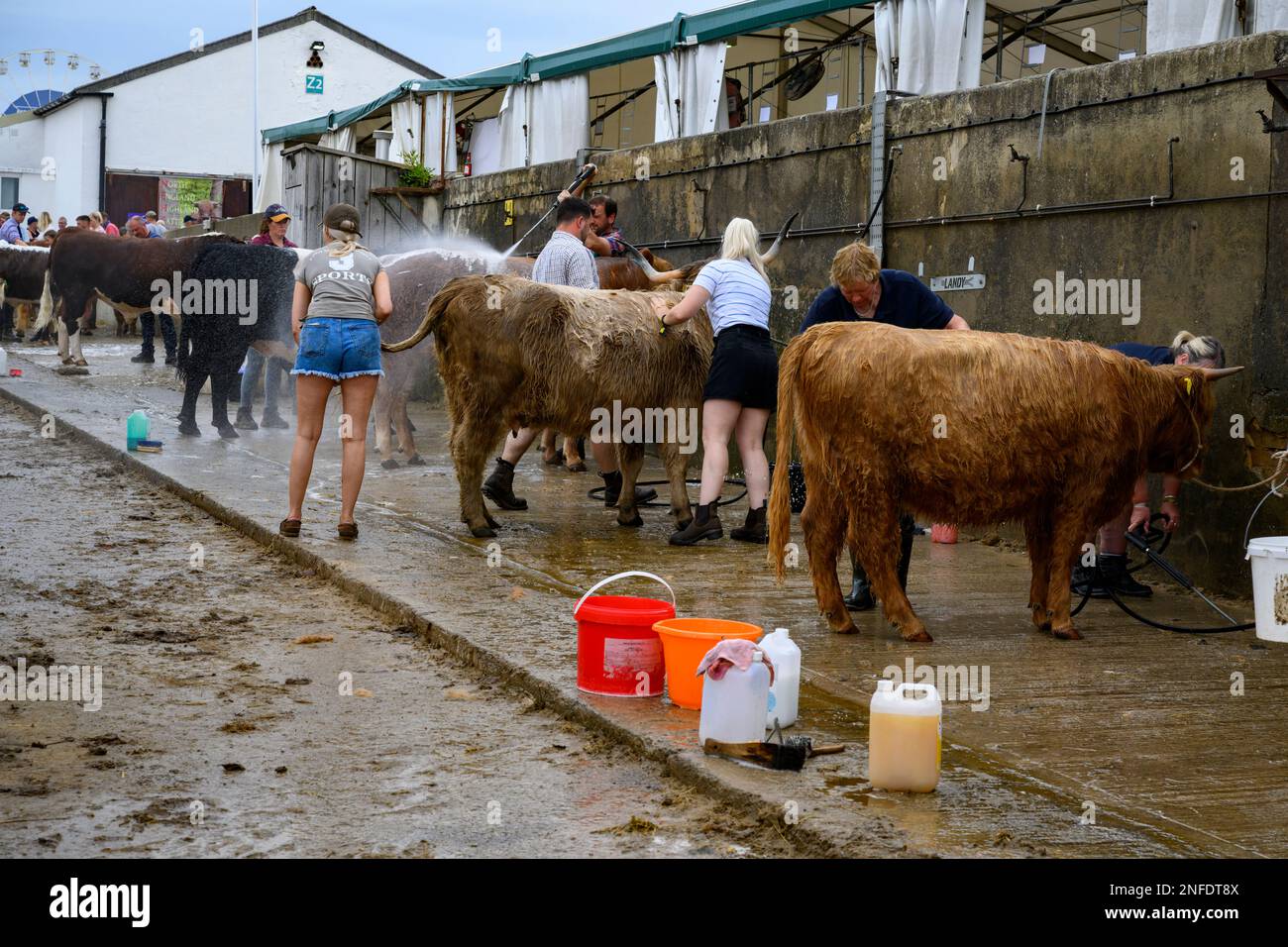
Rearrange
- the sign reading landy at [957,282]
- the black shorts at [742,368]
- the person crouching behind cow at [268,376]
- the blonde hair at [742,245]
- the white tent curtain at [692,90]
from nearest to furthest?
1. the black shorts at [742,368]
2. the blonde hair at [742,245]
3. the sign reading landy at [957,282]
4. the white tent curtain at [692,90]
5. the person crouching behind cow at [268,376]

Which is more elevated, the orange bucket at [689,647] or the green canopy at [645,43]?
the green canopy at [645,43]

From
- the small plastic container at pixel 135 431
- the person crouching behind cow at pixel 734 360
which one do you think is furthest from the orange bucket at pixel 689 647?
the small plastic container at pixel 135 431

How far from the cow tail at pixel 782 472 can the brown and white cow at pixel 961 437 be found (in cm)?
1

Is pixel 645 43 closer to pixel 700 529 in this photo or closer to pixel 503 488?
pixel 503 488

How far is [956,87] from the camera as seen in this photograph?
440 inches

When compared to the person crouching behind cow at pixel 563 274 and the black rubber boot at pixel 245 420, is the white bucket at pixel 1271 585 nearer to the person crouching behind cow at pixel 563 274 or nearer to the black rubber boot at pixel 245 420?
the person crouching behind cow at pixel 563 274

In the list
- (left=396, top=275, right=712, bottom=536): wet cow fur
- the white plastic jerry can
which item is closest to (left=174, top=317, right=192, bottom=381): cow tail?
(left=396, top=275, right=712, bottom=536): wet cow fur

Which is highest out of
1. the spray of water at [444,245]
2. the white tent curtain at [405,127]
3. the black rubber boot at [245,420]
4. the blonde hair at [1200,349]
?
the white tent curtain at [405,127]

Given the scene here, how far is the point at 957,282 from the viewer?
33.0 ft

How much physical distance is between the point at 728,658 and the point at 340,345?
4769mm

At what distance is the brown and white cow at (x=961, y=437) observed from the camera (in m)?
6.81

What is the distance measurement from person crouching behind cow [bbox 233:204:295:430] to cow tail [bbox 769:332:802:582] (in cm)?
910

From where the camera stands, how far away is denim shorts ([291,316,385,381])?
8.84 metres

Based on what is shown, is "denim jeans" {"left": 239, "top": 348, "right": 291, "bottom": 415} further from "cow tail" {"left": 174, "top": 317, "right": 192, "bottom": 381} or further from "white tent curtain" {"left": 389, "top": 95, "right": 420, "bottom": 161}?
"white tent curtain" {"left": 389, "top": 95, "right": 420, "bottom": 161}
